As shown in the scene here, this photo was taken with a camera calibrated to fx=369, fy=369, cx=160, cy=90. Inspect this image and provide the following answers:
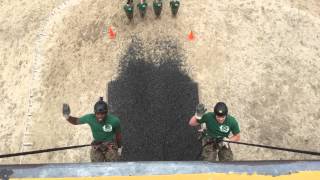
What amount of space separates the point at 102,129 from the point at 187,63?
14.6 ft

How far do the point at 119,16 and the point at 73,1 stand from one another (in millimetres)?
1792

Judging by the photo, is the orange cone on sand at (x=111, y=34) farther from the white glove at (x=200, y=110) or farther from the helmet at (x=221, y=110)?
the helmet at (x=221, y=110)

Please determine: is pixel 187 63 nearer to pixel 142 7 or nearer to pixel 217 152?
pixel 142 7

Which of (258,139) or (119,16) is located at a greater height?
(119,16)

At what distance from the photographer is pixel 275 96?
10422 millimetres

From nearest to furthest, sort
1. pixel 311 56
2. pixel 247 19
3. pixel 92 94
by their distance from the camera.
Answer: pixel 92 94 → pixel 311 56 → pixel 247 19

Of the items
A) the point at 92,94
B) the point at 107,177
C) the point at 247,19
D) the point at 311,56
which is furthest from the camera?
the point at 247,19

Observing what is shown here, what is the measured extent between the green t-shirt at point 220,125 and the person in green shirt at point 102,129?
1793mm

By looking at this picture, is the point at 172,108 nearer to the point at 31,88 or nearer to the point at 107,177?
the point at 31,88

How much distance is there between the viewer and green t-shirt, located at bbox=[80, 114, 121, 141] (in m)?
7.31

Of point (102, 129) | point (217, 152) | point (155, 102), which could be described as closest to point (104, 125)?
point (102, 129)

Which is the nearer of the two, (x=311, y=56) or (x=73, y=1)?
(x=311, y=56)

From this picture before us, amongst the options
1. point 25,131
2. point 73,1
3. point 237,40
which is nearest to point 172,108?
point 237,40

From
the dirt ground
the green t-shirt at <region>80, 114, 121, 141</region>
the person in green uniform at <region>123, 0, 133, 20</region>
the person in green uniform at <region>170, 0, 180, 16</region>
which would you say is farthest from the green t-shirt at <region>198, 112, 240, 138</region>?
Result: the person in green uniform at <region>123, 0, 133, 20</region>
